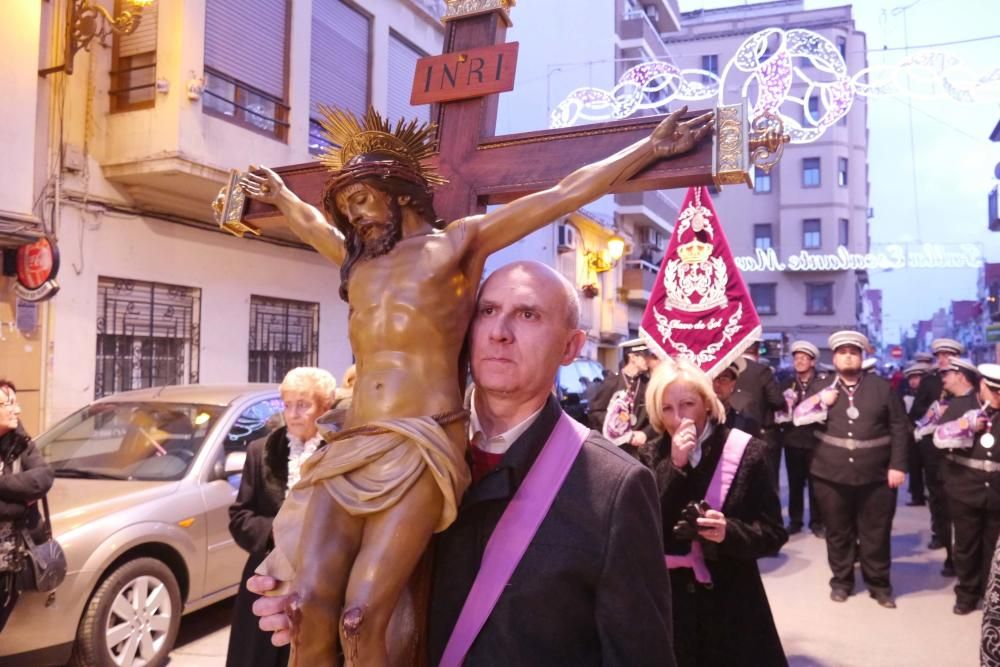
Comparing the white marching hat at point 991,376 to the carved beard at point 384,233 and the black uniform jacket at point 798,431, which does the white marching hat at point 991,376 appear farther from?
the carved beard at point 384,233

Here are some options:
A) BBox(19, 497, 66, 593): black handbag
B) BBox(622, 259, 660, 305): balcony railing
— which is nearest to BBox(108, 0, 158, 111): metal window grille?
BBox(19, 497, 66, 593): black handbag

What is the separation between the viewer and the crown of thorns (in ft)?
7.09

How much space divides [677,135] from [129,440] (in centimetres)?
488

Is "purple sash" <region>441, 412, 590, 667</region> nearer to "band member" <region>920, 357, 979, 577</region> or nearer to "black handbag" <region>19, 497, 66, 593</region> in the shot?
"black handbag" <region>19, 497, 66, 593</region>

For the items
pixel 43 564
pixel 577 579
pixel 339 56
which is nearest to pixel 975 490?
pixel 577 579

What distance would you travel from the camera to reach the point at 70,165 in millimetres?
9078

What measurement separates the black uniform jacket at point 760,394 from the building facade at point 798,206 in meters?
28.9

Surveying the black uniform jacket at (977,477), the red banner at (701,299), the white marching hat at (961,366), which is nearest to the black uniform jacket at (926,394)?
the white marching hat at (961,366)

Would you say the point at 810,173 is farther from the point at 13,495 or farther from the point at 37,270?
the point at 13,495

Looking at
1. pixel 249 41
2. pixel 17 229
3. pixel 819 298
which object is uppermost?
pixel 249 41

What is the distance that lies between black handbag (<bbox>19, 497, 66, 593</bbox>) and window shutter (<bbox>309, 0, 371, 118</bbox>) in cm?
853

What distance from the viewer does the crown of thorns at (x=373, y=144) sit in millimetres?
2162

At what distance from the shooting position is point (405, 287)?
2.08 meters

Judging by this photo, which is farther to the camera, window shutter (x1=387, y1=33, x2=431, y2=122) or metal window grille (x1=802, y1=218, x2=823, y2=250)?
metal window grille (x1=802, y1=218, x2=823, y2=250)
